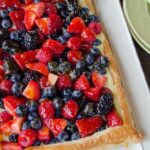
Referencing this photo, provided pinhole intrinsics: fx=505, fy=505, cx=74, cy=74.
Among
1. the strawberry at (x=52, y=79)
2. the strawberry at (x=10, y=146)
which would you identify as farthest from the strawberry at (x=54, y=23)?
the strawberry at (x=10, y=146)

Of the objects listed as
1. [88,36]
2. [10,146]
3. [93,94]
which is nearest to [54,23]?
[88,36]

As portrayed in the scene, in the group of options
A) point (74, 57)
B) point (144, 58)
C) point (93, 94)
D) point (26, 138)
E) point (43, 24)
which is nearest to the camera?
point (26, 138)

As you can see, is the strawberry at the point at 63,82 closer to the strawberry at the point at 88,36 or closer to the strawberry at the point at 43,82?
the strawberry at the point at 43,82

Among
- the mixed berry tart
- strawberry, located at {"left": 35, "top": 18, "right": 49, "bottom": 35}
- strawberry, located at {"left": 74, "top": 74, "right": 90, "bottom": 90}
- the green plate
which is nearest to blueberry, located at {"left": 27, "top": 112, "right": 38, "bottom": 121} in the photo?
the mixed berry tart

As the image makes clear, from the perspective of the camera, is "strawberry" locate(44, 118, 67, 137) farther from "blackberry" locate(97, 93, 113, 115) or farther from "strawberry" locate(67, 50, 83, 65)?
"strawberry" locate(67, 50, 83, 65)

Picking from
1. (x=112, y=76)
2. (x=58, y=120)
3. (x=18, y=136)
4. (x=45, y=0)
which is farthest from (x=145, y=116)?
(x=45, y=0)

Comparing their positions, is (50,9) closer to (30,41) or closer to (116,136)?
(30,41)
